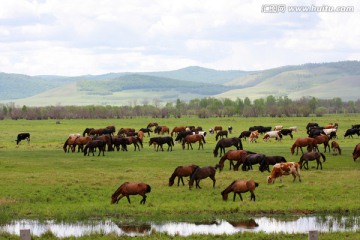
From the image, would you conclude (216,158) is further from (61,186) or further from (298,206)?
(298,206)

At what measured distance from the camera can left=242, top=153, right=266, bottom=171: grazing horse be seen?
101 feet

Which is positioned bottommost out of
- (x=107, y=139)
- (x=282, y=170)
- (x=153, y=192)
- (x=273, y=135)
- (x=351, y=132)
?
(x=153, y=192)

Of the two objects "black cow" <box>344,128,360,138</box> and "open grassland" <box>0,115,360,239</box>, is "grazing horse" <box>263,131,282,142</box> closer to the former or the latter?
"black cow" <box>344,128,360,138</box>

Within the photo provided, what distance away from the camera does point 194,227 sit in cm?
1928

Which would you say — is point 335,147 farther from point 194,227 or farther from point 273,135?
point 194,227

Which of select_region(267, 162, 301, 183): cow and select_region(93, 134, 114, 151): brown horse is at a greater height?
select_region(93, 134, 114, 151): brown horse

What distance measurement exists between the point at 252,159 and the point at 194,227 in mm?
12119

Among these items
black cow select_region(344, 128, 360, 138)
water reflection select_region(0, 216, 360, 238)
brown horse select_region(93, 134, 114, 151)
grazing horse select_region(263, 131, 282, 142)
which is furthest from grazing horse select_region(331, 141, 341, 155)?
water reflection select_region(0, 216, 360, 238)

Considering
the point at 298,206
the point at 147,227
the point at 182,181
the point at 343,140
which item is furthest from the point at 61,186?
the point at 343,140

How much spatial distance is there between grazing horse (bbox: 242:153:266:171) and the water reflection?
33.4ft

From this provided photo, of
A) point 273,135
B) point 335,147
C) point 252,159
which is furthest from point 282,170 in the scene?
point 273,135

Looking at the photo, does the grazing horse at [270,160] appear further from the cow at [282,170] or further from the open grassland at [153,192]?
the cow at [282,170]

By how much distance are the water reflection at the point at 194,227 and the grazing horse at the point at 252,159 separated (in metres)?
10.2

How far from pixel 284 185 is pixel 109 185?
24.8ft
